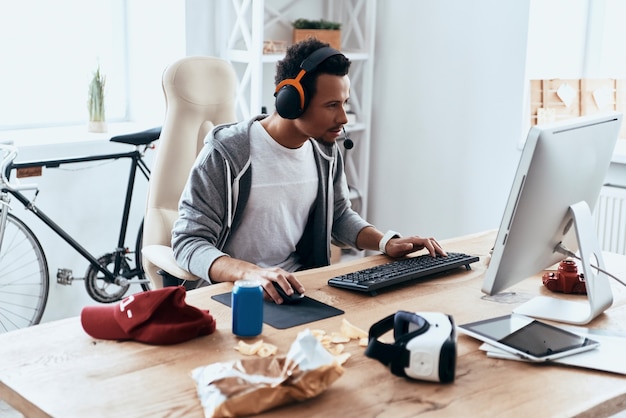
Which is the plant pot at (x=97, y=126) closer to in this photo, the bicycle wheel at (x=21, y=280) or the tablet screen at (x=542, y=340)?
the bicycle wheel at (x=21, y=280)

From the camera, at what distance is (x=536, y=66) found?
3.62 m

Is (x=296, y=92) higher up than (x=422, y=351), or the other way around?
(x=296, y=92)

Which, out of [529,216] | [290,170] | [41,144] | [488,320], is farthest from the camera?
[41,144]

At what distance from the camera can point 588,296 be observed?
5.96ft

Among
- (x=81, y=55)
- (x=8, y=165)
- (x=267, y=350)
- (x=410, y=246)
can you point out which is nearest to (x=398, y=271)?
(x=410, y=246)

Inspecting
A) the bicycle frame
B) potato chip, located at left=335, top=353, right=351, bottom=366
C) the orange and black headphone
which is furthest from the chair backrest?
potato chip, located at left=335, top=353, right=351, bottom=366

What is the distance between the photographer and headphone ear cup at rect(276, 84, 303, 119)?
2.18 m

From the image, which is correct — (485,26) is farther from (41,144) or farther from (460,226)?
(41,144)

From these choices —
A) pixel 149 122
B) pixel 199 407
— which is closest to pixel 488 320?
pixel 199 407

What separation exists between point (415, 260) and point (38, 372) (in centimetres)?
103

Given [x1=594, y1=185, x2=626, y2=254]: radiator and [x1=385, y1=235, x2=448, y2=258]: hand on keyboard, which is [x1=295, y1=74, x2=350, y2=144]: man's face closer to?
[x1=385, y1=235, x2=448, y2=258]: hand on keyboard

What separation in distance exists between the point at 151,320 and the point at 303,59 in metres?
0.90

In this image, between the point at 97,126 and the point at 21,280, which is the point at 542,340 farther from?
the point at 97,126

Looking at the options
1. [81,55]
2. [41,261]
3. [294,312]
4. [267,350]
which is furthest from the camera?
[81,55]
